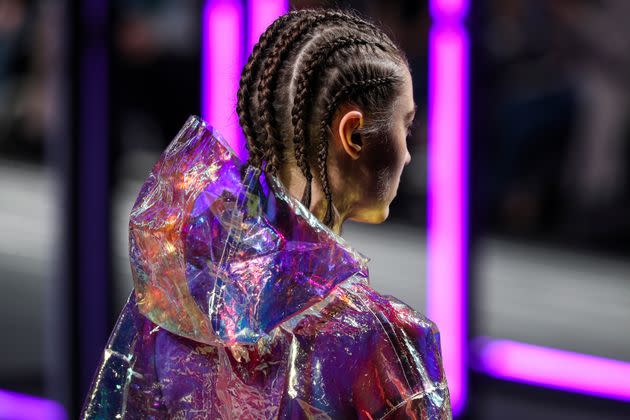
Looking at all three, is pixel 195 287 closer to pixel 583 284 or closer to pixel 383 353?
pixel 383 353

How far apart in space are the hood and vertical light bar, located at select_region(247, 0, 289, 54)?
1.87m

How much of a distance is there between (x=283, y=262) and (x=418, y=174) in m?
4.02

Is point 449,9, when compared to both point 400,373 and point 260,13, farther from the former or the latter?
point 400,373

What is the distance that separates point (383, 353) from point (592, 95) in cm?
345

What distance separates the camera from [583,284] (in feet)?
15.1

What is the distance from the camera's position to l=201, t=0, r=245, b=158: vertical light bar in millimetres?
2865

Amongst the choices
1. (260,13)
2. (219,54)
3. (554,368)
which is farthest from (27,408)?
(554,368)

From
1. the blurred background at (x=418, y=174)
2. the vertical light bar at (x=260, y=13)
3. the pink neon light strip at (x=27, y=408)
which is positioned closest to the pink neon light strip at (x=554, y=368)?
the blurred background at (x=418, y=174)

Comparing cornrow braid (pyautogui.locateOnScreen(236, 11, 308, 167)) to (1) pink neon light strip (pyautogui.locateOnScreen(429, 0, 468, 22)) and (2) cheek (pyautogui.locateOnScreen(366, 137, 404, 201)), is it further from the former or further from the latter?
(1) pink neon light strip (pyautogui.locateOnScreen(429, 0, 468, 22))

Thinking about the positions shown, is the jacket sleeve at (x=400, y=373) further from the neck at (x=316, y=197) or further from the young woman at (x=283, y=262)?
the neck at (x=316, y=197)

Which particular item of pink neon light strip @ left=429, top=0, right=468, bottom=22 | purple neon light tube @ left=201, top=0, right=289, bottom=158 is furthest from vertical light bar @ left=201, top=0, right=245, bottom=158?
pink neon light strip @ left=429, top=0, right=468, bottom=22

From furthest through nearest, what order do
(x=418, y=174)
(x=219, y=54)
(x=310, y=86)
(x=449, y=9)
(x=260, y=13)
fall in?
(x=418, y=174) → (x=219, y=54) → (x=260, y=13) → (x=449, y=9) → (x=310, y=86)

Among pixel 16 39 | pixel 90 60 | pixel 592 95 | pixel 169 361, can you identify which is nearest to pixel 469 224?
pixel 90 60

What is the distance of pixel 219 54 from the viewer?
9.59 feet
